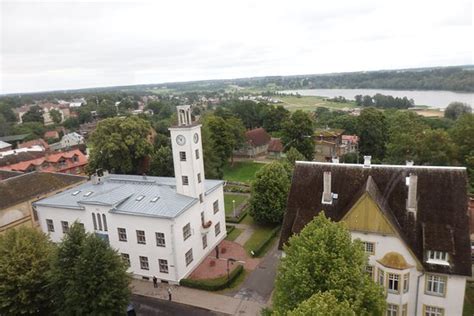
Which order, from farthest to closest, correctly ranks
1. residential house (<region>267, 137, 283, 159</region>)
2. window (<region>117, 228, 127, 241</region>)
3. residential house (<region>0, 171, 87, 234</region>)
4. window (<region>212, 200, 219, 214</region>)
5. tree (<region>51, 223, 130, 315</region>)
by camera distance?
residential house (<region>267, 137, 283, 159</region>) < window (<region>212, 200, 219, 214</region>) < residential house (<region>0, 171, 87, 234</region>) < window (<region>117, 228, 127, 241</region>) < tree (<region>51, 223, 130, 315</region>)

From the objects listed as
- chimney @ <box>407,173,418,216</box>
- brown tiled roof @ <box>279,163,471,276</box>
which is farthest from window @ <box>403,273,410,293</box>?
chimney @ <box>407,173,418,216</box>

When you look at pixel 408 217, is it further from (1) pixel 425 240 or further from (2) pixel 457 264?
(2) pixel 457 264

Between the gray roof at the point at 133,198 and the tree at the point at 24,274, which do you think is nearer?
the tree at the point at 24,274

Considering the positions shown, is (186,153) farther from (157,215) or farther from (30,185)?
(30,185)

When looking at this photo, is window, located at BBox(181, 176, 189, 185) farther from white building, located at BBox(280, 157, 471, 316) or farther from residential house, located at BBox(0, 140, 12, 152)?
residential house, located at BBox(0, 140, 12, 152)

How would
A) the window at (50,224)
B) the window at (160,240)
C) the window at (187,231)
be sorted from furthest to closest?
the window at (50,224) → the window at (187,231) → the window at (160,240)

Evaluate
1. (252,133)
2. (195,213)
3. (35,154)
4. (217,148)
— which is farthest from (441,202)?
(35,154)

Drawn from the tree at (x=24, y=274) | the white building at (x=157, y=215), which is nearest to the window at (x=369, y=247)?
the white building at (x=157, y=215)

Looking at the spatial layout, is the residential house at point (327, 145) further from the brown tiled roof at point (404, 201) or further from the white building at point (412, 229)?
the white building at point (412, 229)
